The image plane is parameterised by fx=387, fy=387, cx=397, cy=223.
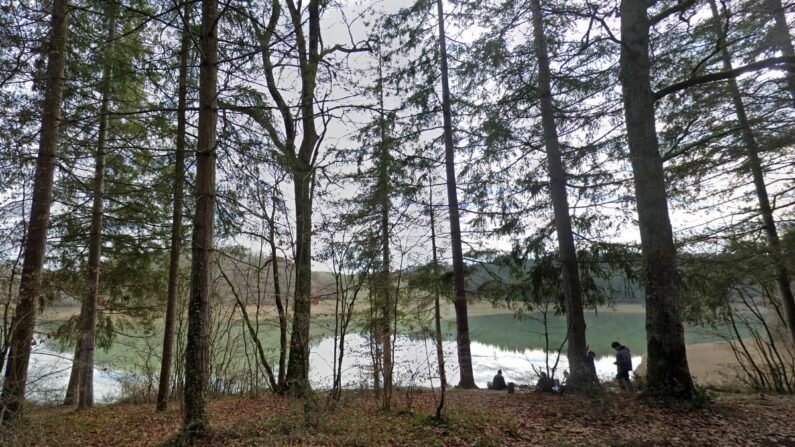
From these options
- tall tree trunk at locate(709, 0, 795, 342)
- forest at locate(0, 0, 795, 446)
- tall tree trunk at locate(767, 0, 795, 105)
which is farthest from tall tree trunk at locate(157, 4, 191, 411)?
tall tree trunk at locate(767, 0, 795, 105)

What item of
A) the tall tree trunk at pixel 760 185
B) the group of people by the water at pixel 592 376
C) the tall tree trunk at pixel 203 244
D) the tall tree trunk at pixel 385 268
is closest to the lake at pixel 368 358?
the tall tree trunk at pixel 385 268

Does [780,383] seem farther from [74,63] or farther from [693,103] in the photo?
→ [74,63]

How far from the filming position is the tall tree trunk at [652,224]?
5449mm

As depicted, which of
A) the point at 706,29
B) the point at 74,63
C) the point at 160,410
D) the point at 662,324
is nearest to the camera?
the point at 662,324

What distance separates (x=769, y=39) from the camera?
772cm

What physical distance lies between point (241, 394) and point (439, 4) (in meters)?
11.9

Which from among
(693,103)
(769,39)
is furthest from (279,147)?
(769,39)

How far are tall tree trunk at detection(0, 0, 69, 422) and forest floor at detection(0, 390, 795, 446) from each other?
0.57 meters

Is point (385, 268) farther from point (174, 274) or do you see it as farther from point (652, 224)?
point (652, 224)

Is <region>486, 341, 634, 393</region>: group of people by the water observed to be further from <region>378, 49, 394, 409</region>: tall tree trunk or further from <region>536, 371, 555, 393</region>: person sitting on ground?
<region>378, 49, 394, 409</region>: tall tree trunk

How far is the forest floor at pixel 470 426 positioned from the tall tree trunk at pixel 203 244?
49 centimetres

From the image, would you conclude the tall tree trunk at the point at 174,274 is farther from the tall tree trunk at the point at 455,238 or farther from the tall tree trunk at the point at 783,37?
the tall tree trunk at the point at 783,37

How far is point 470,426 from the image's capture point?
4.76m

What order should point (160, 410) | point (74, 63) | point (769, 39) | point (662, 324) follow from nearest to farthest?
point (662, 324) → point (74, 63) → point (160, 410) → point (769, 39)
